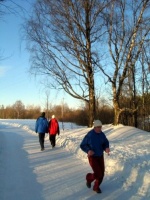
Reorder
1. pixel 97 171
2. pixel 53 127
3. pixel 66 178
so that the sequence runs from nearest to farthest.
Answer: pixel 97 171
pixel 66 178
pixel 53 127

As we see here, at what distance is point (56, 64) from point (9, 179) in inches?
576

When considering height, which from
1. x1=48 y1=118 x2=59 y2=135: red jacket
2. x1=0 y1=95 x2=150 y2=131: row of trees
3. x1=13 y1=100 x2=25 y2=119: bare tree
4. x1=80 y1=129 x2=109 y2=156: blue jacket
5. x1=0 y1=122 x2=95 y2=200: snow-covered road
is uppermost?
x1=13 y1=100 x2=25 y2=119: bare tree

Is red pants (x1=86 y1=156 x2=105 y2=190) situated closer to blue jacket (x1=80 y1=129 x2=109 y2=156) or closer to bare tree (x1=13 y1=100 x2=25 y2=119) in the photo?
blue jacket (x1=80 y1=129 x2=109 y2=156)

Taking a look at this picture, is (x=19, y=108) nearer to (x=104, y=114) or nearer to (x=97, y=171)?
(x=104, y=114)

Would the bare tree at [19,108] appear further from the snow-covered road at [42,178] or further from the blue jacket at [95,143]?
the blue jacket at [95,143]

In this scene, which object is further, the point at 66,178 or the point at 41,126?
the point at 41,126

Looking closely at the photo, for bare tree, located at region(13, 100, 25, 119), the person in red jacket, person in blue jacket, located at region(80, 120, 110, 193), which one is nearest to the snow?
person in blue jacket, located at region(80, 120, 110, 193)

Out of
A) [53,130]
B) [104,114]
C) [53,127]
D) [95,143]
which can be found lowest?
[95,143]

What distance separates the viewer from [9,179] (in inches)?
319

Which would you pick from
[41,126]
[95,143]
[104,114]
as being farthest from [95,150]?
[104,114]

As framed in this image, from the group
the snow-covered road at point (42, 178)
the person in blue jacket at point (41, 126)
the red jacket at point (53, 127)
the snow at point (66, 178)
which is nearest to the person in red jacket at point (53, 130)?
the red jacket at point (53, 127)

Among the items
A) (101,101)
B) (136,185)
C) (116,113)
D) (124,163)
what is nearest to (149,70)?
(116,113)

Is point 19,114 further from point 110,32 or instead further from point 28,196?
point 28,196

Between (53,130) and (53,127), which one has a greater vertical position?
(53,127)
